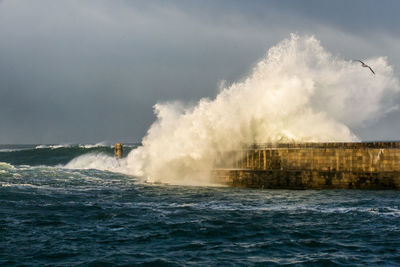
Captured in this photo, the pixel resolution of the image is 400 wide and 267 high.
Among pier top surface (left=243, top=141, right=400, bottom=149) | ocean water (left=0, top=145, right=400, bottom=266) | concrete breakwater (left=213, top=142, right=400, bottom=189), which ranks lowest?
ocean water (left=0, top=145, right=400, bottom=266)

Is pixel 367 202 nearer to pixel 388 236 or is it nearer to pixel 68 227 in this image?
pixel 388 236

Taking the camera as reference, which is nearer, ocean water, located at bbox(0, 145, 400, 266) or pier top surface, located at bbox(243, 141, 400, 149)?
ocean water, located at bbox(0, 145, 400, 266)

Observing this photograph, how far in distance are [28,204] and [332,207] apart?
8.55 meters

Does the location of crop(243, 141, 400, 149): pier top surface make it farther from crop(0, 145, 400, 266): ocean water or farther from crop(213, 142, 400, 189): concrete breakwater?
crop(0, 145, 400, 266): ocean water

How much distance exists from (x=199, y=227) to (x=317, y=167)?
886 cm

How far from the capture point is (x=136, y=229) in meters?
9.61

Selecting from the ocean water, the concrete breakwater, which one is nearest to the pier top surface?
the concrete breakwater

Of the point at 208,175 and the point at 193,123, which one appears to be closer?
the point at 208,175

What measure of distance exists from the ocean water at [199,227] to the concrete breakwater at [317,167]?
1002 mm

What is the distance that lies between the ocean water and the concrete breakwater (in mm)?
1002

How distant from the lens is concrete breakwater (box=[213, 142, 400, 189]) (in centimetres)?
1662

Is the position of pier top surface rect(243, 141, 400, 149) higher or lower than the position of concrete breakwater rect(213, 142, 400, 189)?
higher

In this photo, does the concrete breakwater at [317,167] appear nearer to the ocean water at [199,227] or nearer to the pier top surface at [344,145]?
the pier top surface at [344,145]

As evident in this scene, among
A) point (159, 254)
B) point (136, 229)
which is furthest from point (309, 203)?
point (159, 254)
